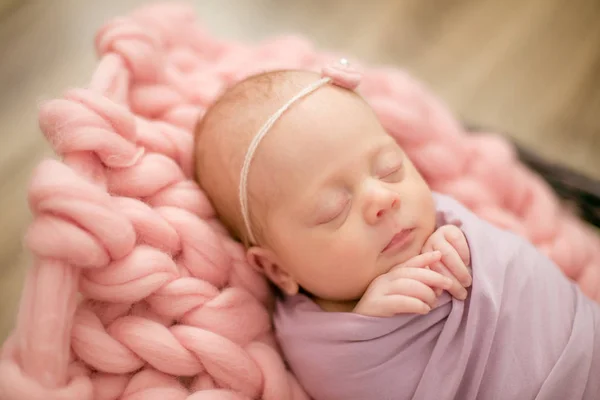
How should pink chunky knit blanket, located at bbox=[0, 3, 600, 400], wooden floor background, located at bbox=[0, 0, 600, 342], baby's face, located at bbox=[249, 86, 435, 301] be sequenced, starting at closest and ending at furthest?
pink chunky knit blanket, located at bbox=[0, 3, 600, 400] < baby's face, located at bbox=[249, 86, 435, 301] < wooden floor background, located at bbox=[0, 0, 600, 342]

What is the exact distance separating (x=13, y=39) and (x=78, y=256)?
936 millimetres

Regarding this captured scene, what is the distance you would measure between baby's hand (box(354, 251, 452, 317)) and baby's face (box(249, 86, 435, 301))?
0.03 meters

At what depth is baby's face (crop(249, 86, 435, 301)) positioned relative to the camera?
750mm

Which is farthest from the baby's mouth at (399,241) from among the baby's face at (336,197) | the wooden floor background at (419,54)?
the wooden floor background at (419,54)

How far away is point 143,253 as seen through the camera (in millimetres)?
721

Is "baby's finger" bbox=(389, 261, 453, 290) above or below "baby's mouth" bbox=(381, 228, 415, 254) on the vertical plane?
below

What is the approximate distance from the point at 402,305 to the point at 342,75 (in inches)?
13.2

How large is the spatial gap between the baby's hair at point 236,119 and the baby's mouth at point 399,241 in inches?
7.0

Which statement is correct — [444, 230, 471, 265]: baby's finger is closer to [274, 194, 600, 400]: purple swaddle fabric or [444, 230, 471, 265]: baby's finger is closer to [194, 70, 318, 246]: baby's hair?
[274, 194, 600, 400]: purple swaddle fabric

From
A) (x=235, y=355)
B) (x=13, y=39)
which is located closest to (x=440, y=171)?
(x=235, y=355)

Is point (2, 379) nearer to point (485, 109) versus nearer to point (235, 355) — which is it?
point (235, 355)

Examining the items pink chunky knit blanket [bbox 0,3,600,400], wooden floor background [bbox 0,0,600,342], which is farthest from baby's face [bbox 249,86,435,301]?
wooden floor background [bbox 0,0,600,342]

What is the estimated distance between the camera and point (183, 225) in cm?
78

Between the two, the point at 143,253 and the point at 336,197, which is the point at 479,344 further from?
the point at 143,253
